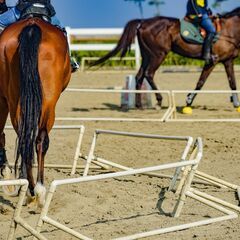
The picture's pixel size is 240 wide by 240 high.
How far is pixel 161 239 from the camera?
16.2ft

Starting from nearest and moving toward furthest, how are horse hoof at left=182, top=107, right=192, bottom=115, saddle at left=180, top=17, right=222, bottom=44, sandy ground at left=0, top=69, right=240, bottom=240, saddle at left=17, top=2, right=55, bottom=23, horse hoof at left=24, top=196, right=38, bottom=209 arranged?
sandy ground at left=0, top=69, right=240, bottom=240 → horse hoof at left=24, top=196, right=38, bottom=209 → saddle at left=17, top=2, right=55, bottom=23 → horse hoof at left=182, top=107, right=192, bottom=115 → saddle at left=180, top=17, right=222, bottom=44

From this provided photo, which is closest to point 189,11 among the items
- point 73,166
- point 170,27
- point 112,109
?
point 170,27

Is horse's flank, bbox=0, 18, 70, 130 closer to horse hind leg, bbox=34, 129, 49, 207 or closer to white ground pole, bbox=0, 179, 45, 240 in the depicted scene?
horse hind leg, bbox=34, 129, 49, 207

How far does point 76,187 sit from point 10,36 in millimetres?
1566

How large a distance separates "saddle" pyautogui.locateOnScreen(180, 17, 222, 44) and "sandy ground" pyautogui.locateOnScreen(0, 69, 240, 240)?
138 cm

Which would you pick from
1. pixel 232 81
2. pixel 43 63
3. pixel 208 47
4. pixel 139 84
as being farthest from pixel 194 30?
pixel 43 63

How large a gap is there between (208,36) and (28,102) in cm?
853

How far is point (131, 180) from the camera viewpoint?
7.05 metres

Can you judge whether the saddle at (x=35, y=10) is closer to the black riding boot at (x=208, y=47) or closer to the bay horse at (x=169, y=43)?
the bay horse at (x=169, y=43)

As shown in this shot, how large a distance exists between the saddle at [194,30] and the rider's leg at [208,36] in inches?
3.5

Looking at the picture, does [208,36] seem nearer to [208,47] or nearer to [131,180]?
[208,47]

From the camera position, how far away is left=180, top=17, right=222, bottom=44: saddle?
13.7 metres

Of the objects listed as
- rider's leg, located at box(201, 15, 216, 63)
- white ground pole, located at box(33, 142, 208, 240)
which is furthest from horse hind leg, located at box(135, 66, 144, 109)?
white ground pole, located at box(33, 142, 208, 240)

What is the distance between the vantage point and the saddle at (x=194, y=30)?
44.9ft
